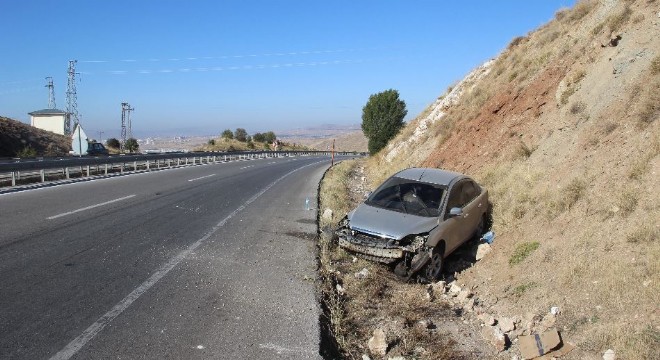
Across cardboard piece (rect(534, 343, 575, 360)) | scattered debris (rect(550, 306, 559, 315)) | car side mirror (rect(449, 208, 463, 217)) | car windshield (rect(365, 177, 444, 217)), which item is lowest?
cardboard piece (rect(534, 343, 575, 360))

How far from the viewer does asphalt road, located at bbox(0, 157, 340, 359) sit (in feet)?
15.7

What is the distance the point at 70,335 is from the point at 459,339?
4285mm

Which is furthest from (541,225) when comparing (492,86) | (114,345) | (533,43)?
(533,43)

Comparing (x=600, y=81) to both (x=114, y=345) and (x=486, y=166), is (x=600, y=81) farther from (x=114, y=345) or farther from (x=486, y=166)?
(x=114, y=345)

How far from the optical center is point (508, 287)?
7133 mm

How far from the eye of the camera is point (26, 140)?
45969mm

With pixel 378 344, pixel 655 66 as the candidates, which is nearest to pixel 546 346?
pixel 378 344

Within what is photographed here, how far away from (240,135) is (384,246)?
91749mm

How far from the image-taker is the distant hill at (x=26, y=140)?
139 feet

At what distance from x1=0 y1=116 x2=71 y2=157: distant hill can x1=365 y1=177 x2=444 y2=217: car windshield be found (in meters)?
41.8

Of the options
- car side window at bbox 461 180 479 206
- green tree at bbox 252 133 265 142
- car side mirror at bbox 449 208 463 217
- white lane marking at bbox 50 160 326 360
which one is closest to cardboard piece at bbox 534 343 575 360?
car side mirror at bbox 449 208 463 217

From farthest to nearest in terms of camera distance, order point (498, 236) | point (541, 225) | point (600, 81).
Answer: point (600, 81) < point (498, 236) < point (541, 225)

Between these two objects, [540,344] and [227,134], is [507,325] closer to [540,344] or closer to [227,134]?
[540,344]

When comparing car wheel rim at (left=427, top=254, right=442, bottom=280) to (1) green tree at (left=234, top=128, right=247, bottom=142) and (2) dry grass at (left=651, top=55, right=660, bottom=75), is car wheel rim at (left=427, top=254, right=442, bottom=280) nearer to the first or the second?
(2) dry grass at (left=651, top=55, right=660, bottom=75)
